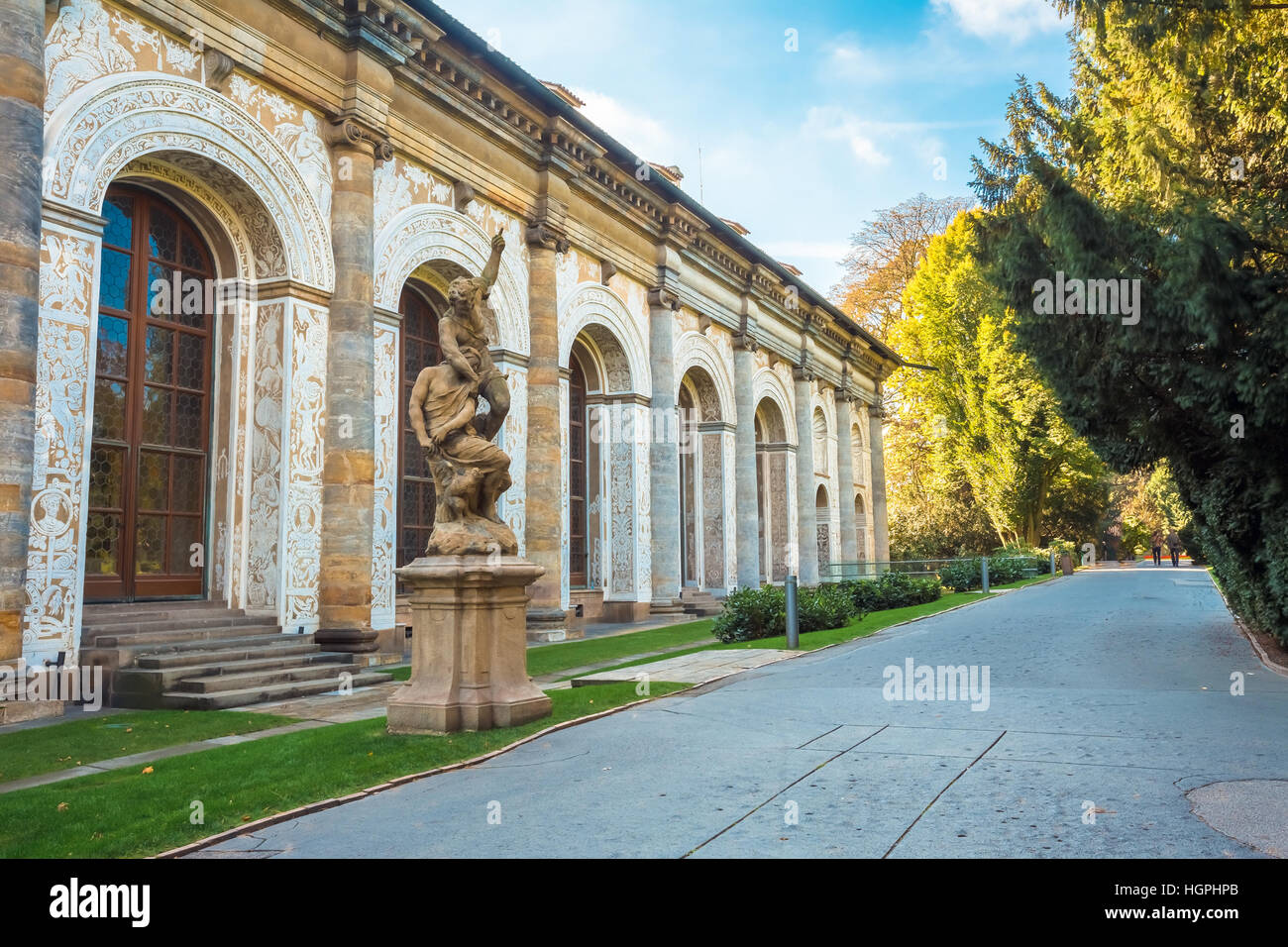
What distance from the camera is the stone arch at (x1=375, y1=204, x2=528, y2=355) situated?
1500 centimetres

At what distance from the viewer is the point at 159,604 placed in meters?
11.8

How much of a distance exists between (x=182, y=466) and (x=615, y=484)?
11650 millimetres

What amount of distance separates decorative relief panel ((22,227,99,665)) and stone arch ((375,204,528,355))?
507cm

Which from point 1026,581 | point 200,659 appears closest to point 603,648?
point 200,659

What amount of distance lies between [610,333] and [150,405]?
11.7 meters

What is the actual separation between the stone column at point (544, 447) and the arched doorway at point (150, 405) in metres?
6.89

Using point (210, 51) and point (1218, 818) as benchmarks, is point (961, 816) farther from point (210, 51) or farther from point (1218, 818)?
point (210, 51)

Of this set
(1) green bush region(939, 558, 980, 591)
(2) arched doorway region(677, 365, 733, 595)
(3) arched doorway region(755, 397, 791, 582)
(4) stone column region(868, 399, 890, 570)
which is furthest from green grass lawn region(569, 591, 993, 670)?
(4) stone column region(868, 399, 890, 570)

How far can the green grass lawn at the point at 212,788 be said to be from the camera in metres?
4.96

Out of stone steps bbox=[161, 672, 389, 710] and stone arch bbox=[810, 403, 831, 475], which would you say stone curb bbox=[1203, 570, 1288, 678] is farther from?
stone arch bbox=[810, 403, 831, 475]

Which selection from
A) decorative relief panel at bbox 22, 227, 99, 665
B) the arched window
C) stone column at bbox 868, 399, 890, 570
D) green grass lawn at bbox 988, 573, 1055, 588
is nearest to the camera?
decorative relief panel at bbox 22, 227, 99, 665

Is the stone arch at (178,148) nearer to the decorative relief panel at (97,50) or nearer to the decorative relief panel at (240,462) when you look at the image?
the decorative relief panel at (97,50)

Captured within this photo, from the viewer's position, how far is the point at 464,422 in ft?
27.1

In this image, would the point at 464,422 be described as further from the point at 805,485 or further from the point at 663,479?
the point at 805,485
